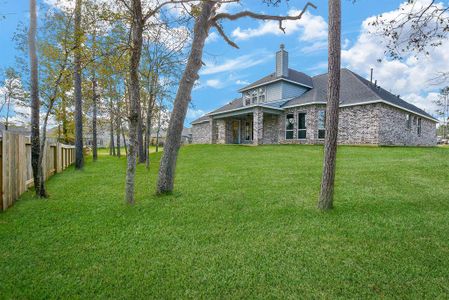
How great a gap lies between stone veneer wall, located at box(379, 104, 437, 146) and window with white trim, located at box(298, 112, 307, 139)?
187 inches

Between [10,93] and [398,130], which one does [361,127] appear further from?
[10,93]

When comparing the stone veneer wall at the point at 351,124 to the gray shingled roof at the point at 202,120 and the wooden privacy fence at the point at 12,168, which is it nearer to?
the gray shingled roof at the point at 202,120

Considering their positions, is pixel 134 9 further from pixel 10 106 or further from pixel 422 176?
pixel 10 106

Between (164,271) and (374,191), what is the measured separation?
16.5 ft

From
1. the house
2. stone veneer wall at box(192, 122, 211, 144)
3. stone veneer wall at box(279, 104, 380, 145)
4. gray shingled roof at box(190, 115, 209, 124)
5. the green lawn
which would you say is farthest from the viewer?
gray shingled roof at box(190, 115, 209, 124)

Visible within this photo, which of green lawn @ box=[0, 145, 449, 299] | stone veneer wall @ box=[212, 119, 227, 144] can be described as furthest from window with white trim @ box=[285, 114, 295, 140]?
green lawn @ box=[0, 145, 449, 299]

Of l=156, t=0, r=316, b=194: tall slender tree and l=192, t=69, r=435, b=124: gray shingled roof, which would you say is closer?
l=156, t=0, r=316, b=194: tall slender tree

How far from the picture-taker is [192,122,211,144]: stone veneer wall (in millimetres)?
26844

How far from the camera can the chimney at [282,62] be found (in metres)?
20.5

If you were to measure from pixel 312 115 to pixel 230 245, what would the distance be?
15999mm

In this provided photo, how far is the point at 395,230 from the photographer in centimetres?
355

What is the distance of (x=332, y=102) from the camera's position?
4.40 metres

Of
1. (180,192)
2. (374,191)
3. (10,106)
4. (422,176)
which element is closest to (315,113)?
(422,176)

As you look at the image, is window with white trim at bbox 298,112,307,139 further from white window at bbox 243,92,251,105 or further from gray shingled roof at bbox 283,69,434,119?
white window at bbox 243,92,251,105
